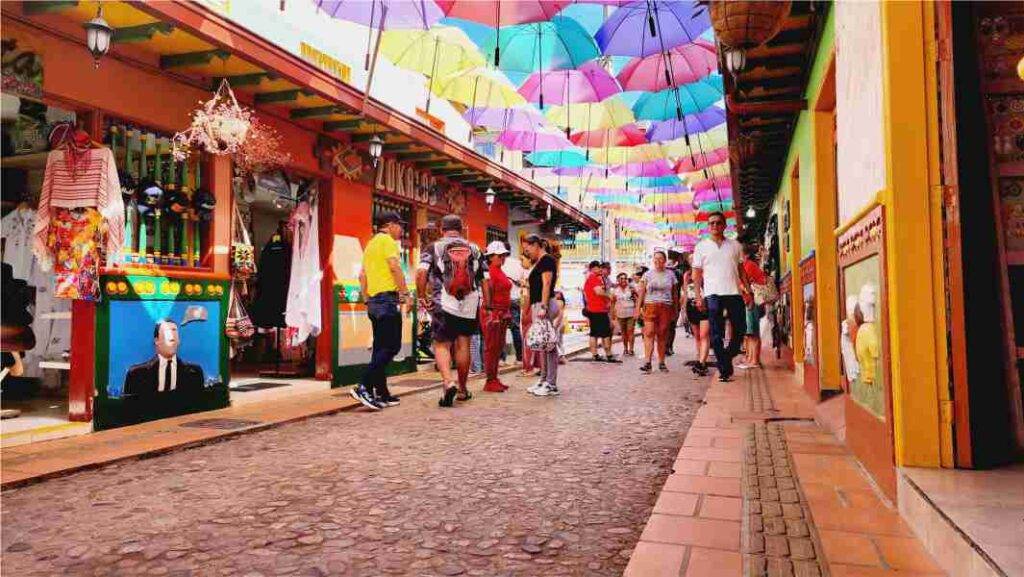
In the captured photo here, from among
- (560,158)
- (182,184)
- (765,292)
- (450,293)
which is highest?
(560,158)

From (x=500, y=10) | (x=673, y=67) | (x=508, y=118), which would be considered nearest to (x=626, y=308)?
(x=673, y=67)

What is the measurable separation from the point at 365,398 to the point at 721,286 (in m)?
4.25

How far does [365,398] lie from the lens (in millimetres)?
6086

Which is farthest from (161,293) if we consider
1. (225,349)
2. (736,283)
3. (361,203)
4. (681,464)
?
(736,283)

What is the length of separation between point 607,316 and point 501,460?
731 centimetres

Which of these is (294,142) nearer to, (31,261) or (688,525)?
(31,261)

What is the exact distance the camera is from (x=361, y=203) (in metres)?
8.73

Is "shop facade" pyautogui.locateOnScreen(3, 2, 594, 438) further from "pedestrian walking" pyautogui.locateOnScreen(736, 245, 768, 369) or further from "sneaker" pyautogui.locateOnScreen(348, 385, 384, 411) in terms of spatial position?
"pedestrian walking" pyautogui.locateOnScreen(736, 245, 768, 369)

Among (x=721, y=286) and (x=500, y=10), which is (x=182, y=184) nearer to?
(x=500, y=10)

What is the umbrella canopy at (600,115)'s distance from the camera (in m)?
12.9

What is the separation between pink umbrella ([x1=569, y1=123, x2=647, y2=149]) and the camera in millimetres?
13930

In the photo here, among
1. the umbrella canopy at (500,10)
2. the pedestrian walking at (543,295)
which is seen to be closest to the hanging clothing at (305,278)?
the pedestrian walking at (543,295)

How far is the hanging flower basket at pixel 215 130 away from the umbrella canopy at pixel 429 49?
4780 mm

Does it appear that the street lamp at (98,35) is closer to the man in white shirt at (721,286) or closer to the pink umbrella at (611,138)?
the man in white shirt at (721,286)
